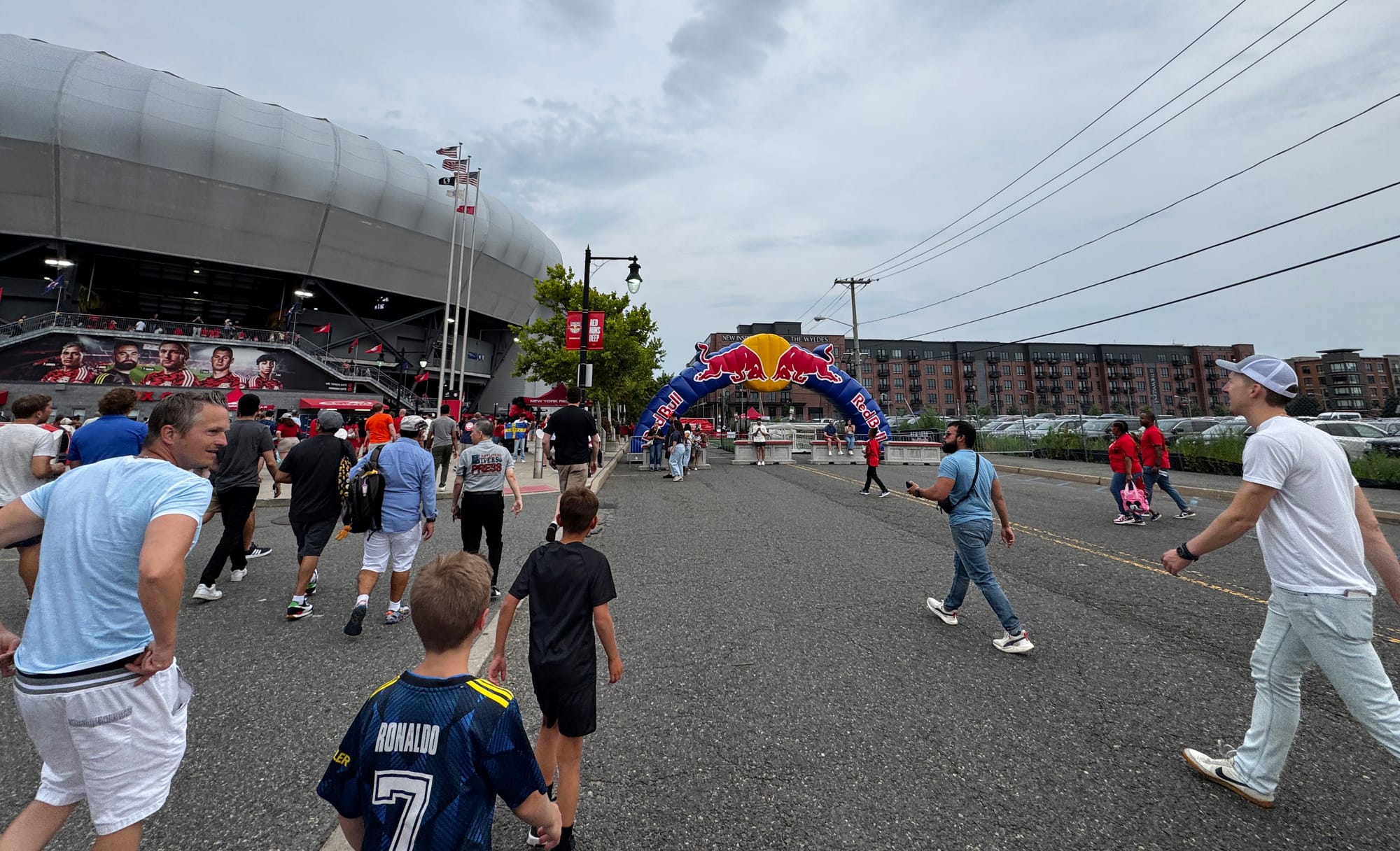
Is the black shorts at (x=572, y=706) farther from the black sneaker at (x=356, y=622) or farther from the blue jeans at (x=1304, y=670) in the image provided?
the blue jeans at (x=1304, y=670)

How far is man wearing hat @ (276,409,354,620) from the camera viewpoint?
4746 mm

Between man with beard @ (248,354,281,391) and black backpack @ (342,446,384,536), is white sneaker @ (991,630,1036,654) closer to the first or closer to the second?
black backpack @ (342,446,384,536)

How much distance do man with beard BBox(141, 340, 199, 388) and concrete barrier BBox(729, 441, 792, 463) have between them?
3367 centimetres

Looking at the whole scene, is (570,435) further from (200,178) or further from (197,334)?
(200,178)

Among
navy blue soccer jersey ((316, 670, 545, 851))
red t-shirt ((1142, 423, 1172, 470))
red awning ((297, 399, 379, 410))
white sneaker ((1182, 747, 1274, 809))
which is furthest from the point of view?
red awning ((297, 399, 379, 410))

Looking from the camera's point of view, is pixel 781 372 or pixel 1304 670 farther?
→ pixel 781 372

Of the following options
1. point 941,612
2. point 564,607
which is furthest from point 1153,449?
point 564,607

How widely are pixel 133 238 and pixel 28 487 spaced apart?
4266cm

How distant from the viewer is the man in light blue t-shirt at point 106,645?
5.45ft

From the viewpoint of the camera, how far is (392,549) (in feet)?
15.5

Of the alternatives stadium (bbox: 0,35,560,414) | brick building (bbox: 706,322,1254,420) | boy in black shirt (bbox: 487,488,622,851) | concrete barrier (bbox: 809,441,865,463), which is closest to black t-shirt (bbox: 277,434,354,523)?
boy in black shirt (bbox: 487,488,622,851)

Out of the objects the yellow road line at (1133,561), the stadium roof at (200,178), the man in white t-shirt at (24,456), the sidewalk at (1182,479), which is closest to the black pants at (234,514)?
the man in white t-shirt at (24,456)

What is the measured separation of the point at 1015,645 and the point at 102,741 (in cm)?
491

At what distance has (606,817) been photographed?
233 cm
